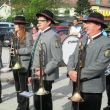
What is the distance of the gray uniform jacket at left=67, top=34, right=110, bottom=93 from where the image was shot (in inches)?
144

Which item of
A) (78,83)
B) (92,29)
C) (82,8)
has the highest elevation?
(82,8)

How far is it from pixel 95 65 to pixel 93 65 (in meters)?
0.02

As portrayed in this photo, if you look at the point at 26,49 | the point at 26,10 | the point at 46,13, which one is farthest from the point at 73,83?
the point at 26,10

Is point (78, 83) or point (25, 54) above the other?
point (25, 54)

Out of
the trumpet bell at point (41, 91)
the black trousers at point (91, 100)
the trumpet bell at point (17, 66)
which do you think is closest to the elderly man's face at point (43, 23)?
the trumpet bell at point (41, 91)

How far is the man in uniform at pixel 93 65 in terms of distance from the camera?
145 inches

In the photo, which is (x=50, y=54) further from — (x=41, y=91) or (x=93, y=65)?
(x=93, y=65)

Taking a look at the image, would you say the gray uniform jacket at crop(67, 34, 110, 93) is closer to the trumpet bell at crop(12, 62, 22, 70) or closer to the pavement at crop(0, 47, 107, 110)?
the trumpet bell at crop(12, 62, 22, 70)

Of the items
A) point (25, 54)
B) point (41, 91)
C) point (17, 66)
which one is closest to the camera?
point (41, 91)

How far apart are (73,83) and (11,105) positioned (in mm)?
2726

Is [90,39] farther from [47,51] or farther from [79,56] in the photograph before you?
[47,51]

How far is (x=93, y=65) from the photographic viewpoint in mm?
3668

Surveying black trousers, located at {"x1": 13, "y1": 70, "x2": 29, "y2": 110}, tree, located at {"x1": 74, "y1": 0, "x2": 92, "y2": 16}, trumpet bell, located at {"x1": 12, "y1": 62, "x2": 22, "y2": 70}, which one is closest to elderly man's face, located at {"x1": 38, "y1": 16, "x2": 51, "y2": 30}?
trumpet bell, located at {"x1": 12, "y1": 62, "x2": 22, "y2": 70}

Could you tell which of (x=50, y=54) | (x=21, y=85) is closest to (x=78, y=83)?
(x=50, y=54)
